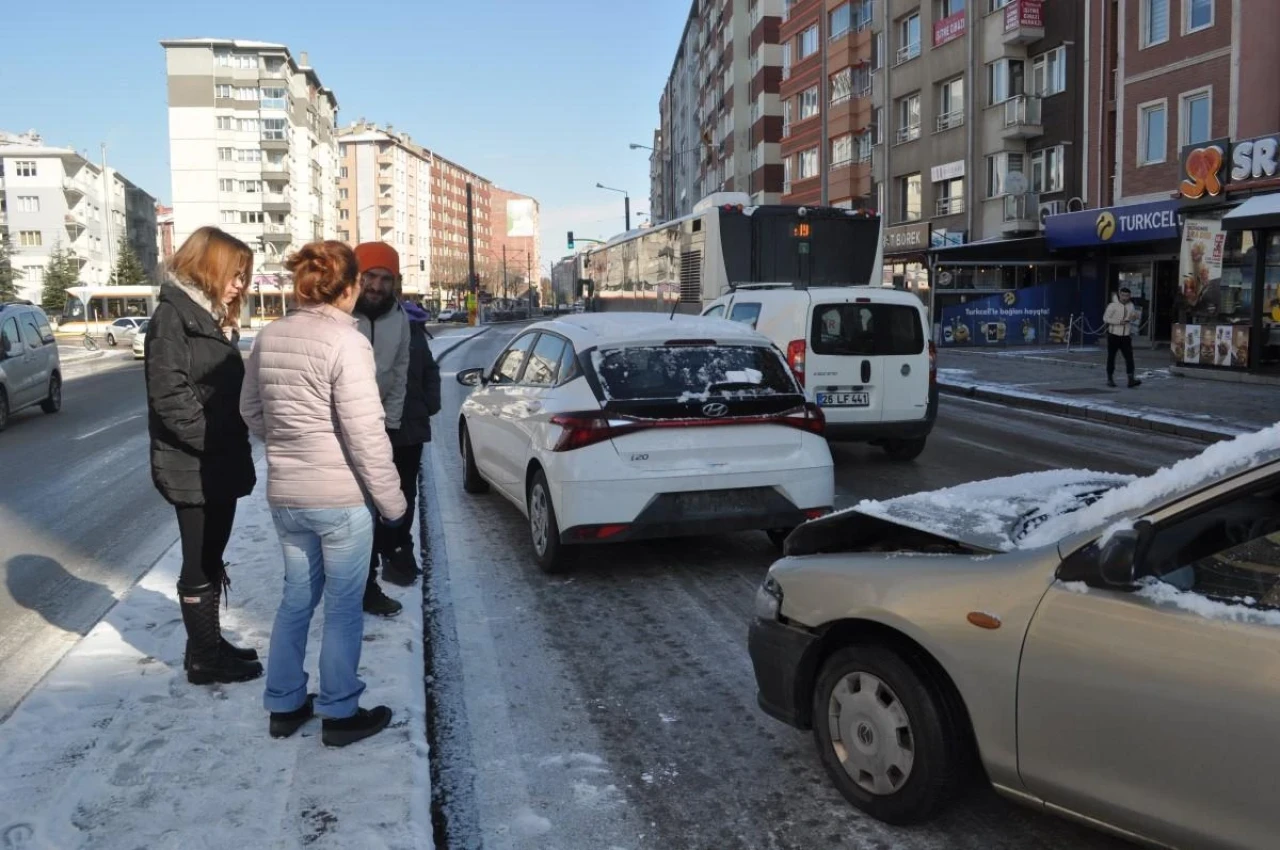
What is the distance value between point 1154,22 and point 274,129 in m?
78.0

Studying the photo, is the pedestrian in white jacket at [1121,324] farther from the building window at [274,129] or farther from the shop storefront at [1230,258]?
the building window at [274,129]

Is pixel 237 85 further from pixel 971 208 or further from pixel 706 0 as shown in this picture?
pixel 971 208

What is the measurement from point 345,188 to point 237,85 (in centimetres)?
4624

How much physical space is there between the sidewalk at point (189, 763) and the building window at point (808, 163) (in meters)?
47.4

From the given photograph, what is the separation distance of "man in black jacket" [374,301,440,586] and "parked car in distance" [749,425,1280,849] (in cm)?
283

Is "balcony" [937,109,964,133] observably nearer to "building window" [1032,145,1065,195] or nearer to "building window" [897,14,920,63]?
"building window" [897,14,920,63]

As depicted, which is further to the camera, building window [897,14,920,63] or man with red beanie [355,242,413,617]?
building window [897,14,920,63]

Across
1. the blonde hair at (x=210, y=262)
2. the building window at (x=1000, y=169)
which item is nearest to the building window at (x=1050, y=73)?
the building window at (x=1000, y=169)

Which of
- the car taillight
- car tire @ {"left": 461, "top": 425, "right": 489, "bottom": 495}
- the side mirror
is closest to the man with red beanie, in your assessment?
the side mirror

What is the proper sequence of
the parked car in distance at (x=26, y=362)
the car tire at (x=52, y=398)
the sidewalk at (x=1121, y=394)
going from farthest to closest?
the car tire at (x=52, y=398) → the parked car in distance at (x=26, y=362) → the sidewalk at (x=1121, y=394)

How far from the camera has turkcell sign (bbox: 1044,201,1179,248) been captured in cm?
2559

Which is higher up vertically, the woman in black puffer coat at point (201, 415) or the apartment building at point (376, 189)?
the apartment building at point (376, 189)

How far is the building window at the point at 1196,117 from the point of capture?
2484 centimetres

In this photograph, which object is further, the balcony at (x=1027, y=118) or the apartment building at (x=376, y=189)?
the apartment building at (x=376, y=189)
